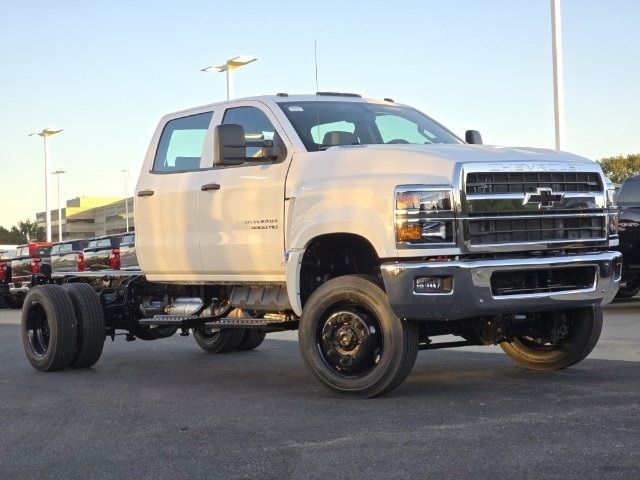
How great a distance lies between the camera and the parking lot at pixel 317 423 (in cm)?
538

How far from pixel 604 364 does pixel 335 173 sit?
313 centimetres

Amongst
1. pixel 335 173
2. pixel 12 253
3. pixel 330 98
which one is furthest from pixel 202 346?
pixel 12 253

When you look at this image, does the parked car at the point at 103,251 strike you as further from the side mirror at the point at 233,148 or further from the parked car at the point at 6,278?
the parked car at the point at 6,278

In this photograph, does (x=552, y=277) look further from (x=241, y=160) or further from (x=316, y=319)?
(x=241, y=160)

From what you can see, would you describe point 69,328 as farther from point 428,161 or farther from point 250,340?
point 428,161

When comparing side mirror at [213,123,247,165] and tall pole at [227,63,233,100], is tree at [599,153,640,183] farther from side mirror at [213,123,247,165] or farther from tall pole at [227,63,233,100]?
side mirror at [213,123,247,165]

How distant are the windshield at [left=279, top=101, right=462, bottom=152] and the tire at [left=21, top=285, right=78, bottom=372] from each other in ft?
9.85

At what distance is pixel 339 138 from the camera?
8.40 meters

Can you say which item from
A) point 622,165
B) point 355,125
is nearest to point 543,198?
point 355,125

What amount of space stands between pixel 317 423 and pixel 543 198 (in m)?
2.23

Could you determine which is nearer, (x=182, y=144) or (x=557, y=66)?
(x=182, y=144)

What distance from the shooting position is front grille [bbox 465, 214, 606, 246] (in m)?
7.22

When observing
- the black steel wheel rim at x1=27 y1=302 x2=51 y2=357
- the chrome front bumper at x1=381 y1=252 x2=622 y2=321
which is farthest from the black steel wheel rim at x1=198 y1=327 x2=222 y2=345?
the chrome front bumper at x1=381 y1=252 x2=622 y2=321

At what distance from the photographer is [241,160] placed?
8.22m
